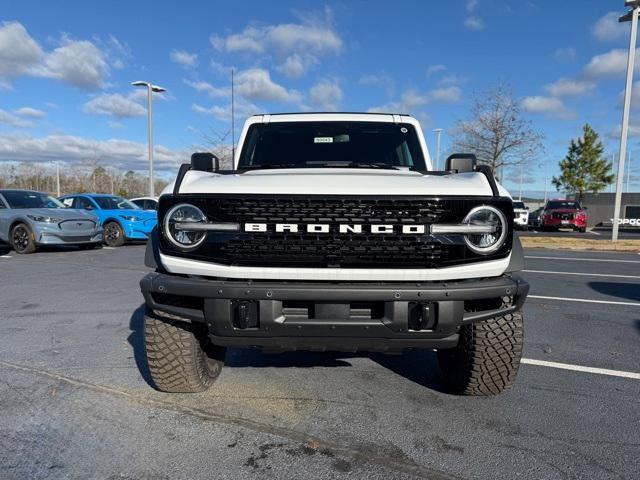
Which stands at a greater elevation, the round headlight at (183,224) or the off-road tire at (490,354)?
the round headlight at (183,224)

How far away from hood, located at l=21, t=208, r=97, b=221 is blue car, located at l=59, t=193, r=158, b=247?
3.74ft

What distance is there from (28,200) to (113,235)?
7.34ft

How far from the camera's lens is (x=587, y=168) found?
3597 centimetres

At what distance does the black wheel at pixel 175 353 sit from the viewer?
2.60m

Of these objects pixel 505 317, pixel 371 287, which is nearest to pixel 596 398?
pixel 505 317

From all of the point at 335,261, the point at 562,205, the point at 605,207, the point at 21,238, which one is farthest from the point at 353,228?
the point at 605,207

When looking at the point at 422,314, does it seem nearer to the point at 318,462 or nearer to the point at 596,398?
the point at 318,462

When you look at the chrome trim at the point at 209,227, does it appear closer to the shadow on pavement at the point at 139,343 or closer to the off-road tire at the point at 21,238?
the shadow on pavement at the point at 139,343

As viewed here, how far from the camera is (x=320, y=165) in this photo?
11.3ft

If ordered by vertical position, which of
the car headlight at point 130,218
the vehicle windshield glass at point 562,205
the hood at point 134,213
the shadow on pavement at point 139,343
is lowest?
the shadow on pavement at point 139,343

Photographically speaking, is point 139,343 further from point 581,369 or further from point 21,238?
point 21,238

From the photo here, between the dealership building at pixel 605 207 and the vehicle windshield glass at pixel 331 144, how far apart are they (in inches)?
1288

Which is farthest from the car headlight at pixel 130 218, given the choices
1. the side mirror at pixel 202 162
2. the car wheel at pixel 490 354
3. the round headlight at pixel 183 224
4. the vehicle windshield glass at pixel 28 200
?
the car wheel at pixel 490 354

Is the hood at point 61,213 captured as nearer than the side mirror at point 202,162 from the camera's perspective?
No
